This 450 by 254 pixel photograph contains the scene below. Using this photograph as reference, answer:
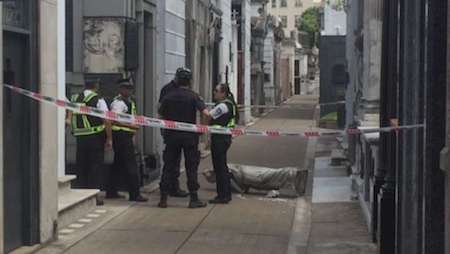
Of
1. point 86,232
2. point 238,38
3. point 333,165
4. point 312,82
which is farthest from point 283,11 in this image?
point 86,232

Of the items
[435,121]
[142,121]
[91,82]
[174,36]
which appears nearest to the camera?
[435,121]

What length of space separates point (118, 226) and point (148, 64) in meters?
5.04

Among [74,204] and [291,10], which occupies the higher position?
[291,10]

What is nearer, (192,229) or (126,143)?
(192,229)

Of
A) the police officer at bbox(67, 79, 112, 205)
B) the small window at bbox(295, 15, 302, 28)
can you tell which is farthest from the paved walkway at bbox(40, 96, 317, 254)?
the small window at bbox(295, 15, 302, 28)

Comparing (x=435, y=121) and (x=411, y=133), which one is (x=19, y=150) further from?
(x=435, y=121)

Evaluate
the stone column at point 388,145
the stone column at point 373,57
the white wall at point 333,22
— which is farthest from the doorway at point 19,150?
the white wall at point 333,22

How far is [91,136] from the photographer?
12062 millimetres

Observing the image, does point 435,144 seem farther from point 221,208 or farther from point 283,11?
point 283,11

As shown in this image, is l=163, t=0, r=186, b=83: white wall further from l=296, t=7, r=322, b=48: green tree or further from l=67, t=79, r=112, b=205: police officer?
l=296, t=7, r=322, b=48: green tree

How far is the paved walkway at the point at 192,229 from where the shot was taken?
9.34 meters

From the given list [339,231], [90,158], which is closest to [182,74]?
[90,158]

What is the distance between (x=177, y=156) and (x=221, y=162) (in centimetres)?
71

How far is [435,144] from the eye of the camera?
603 centimetres
